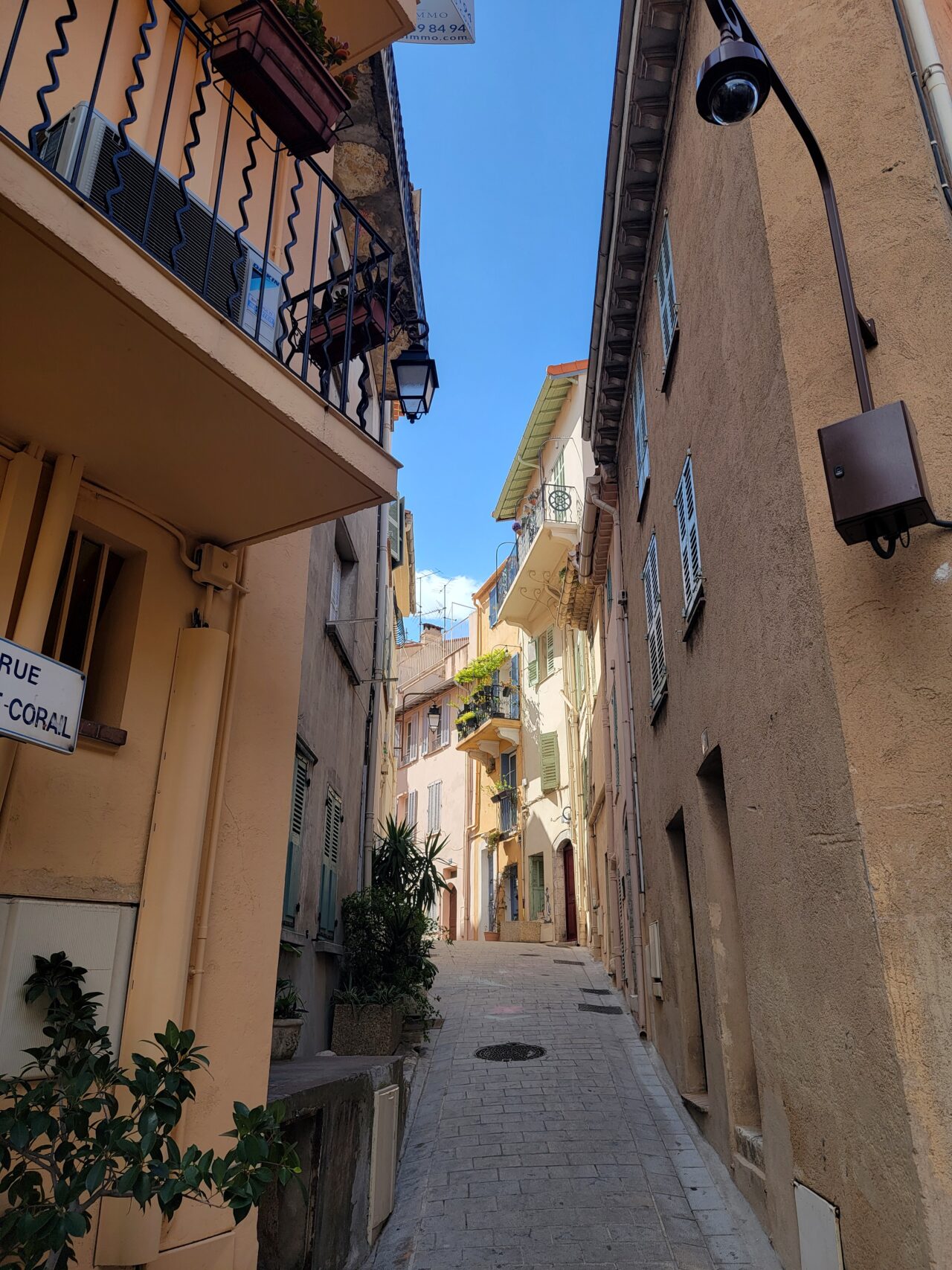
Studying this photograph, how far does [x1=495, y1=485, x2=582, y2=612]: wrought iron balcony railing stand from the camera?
2216 cm

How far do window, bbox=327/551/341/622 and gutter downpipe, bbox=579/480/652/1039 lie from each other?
3994 millimetres

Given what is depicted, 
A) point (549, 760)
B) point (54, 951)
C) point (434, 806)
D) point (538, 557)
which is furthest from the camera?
point (434, 806)

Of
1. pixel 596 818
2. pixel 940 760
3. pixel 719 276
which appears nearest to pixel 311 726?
pixel 719 276

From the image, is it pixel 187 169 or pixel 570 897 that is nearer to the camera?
pixel 187 169

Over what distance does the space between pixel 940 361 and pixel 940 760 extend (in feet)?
6.18

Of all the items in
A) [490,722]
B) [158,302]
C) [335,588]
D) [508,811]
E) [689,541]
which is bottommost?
[158,302]

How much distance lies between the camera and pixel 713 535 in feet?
20.4

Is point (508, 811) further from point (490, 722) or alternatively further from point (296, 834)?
point (296, 834)

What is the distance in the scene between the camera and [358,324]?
5500 mm

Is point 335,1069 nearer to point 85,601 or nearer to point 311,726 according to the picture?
point 311,726

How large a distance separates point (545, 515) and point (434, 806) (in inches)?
600

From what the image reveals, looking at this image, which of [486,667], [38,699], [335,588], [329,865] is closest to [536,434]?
[486,667]

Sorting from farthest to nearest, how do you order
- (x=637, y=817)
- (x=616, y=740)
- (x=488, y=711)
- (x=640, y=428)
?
(x=488, y=711), (x=616, y=740), (x=637, y=817), (x=640, y=428)

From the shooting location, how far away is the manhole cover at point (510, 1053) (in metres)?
9.74
